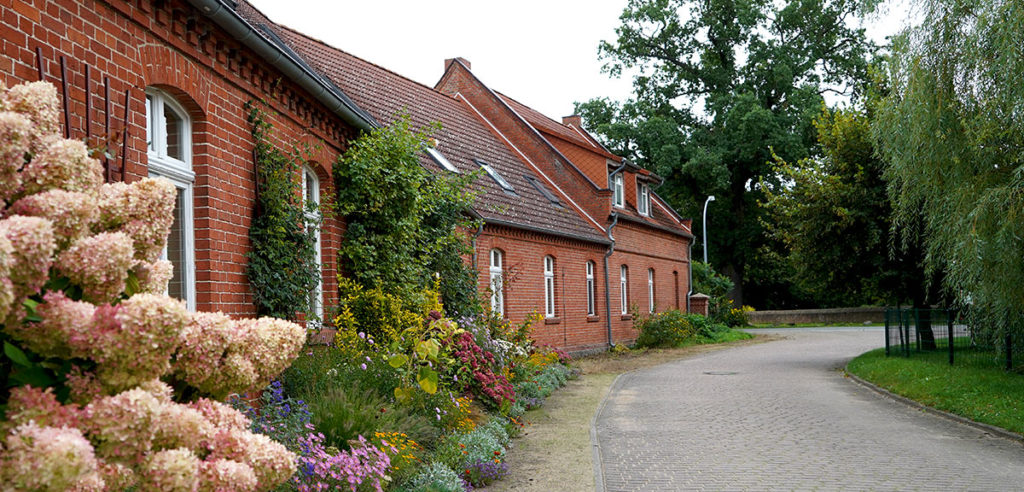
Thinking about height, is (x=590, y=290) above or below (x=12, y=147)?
below

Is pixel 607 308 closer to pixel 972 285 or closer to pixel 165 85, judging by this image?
pixel 972 285

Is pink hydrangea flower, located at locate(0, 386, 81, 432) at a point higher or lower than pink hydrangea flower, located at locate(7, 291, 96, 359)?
lower

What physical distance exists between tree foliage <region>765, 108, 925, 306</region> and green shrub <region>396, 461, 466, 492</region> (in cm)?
1497

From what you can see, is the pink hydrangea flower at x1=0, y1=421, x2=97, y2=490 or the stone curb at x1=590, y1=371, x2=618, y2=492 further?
the stone curb at x1=590, y1=371, x2=618, y2=492

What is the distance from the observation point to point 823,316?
49.0 meters

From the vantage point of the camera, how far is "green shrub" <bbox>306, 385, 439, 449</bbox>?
273 inches

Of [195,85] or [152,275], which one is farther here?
[195,85]

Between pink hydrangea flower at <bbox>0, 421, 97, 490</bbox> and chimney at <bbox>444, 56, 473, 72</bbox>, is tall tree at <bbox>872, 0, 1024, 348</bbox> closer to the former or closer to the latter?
pink hydrangea flower at <bbox>0, 421, 97, 490</bbox>

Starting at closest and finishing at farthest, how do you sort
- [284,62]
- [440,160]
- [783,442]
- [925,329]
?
[284,62] < [783,442] < [440,160] < [925,329]

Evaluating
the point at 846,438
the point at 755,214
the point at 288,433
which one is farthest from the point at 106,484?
the point at 755,214

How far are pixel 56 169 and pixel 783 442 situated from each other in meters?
9.27

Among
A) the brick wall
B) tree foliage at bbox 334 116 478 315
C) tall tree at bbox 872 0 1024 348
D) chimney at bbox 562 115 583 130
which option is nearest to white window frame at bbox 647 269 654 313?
chimney at bbox 562 115 583 130

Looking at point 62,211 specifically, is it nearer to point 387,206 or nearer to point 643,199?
point 387,206

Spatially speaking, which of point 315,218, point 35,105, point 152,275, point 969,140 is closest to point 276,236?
point 315,218
